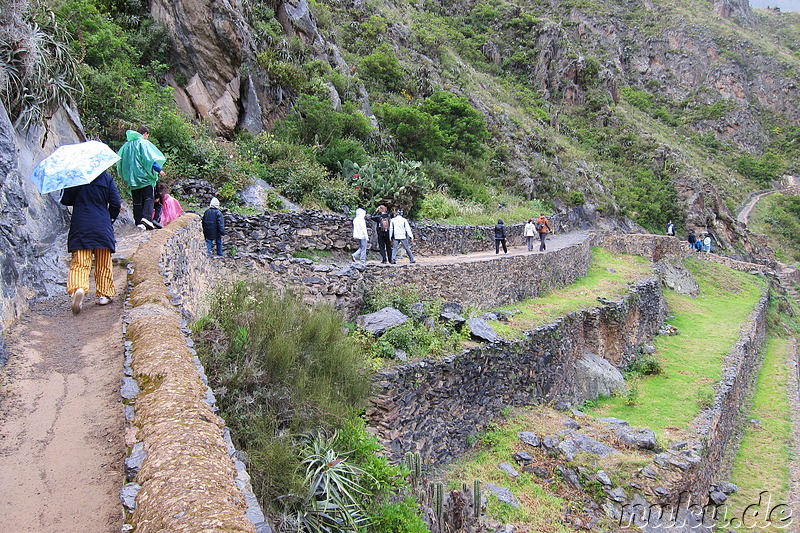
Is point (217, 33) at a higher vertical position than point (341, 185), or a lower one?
higher

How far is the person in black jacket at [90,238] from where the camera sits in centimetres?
539

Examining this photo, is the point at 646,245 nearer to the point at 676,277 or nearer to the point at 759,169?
the point at 676,277

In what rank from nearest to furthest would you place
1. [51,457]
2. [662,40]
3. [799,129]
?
[51,457] → [799,129] → [662,40]

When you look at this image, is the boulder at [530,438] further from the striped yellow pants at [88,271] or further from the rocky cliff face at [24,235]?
the rocky cliff face at [24,235]

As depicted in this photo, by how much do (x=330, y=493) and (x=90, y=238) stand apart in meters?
3.77

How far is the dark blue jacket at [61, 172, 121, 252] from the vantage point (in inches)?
214

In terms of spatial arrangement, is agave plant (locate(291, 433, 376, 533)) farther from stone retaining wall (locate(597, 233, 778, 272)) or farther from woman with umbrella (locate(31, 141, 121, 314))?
stone retaining wall (locate(597, 233, 778, 272))

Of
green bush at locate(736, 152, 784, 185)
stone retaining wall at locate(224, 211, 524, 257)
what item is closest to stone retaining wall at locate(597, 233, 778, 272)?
stone retaining wall at locate(224, 211, 524, 257)

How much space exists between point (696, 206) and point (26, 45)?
1789 inches

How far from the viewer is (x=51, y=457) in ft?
10.1

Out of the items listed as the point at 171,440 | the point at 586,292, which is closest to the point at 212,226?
the point at 171,440

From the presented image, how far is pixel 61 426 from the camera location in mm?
3387

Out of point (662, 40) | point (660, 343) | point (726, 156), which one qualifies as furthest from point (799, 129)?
point (660, 343)

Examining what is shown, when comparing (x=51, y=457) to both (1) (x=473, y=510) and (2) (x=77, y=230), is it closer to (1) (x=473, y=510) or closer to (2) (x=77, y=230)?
(2) (x=77, y=230)
